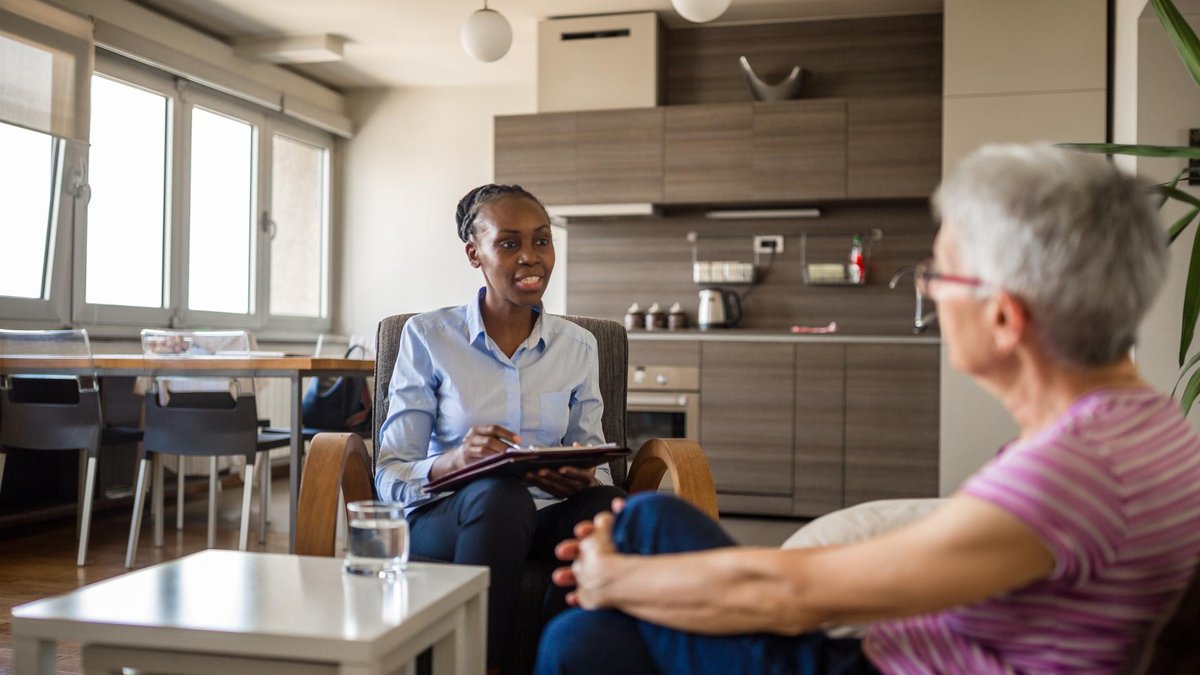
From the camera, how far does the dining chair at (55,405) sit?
3.88 meters

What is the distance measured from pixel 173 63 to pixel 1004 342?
17.5 ft

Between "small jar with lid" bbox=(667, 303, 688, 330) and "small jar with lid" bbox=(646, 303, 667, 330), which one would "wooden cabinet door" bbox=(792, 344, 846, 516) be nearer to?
"small jar with lid" bbox=(667, 303, 688, 330)

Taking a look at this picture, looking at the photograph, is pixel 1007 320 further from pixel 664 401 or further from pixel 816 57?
pixel 816 57

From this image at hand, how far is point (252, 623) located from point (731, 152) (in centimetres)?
451

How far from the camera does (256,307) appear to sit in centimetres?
649

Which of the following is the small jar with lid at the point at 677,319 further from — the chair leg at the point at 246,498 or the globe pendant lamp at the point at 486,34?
the chair leg at the point at 246,498

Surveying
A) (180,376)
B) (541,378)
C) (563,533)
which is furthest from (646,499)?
(180,376)

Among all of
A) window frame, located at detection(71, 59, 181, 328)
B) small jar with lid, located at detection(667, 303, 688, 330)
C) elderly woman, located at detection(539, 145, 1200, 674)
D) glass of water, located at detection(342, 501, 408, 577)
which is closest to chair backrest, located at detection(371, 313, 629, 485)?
glass of water, located at detection(342, 501, 408, 577)

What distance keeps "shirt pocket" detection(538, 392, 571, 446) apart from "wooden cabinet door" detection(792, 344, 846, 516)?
121 inches

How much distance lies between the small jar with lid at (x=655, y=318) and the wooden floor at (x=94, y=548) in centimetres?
208

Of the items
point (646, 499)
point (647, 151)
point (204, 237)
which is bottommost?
point (646, 499)

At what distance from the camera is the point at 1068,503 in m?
0.88

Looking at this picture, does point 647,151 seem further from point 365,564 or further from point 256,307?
point 365,564

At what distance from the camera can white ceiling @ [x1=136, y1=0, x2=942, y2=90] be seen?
546 cm
